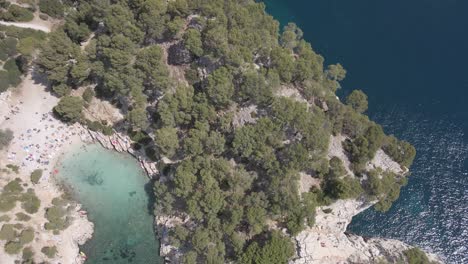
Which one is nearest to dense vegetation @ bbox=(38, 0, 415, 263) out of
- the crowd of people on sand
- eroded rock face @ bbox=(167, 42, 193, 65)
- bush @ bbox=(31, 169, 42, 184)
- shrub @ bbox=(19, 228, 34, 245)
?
eroded rock face @ bbox=(167, 42, 193, 65)

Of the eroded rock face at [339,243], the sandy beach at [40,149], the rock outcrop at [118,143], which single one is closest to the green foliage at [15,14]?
the sandy beach at [40,149]

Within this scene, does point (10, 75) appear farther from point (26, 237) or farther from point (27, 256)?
point (27, 256)

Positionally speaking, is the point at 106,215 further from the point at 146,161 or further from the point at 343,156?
the point at 343,156

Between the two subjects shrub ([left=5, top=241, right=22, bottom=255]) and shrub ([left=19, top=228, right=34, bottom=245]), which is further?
shrub ([left=19, top=228, right=34, bottom=245])

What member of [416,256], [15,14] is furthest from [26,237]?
[416,256]

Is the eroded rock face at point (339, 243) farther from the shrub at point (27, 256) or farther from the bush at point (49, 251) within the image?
the shrub at point (27, 256)

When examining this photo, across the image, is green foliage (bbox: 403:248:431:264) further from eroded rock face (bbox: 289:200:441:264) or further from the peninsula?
eroded rock face (bbox: 289:200:441:264)
